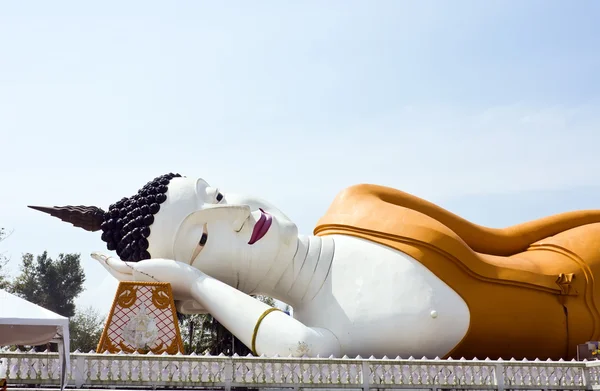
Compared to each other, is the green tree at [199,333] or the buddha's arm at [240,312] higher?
the buddha's arm at [240,312]

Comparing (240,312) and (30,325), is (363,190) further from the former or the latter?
(30,325)

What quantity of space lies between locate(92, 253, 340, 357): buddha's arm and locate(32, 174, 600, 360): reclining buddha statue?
23 mm

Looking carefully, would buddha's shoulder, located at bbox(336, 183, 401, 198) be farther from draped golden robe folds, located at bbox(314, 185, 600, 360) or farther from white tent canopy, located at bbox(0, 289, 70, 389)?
white tent canopy, located at bbox(0, 289, 70, 389)

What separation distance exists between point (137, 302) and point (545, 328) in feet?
23.9

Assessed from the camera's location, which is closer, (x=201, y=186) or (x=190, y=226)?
(x=190, y=226)

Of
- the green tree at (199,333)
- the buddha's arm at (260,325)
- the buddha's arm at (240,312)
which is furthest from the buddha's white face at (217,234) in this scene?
the green tree at (199,333)

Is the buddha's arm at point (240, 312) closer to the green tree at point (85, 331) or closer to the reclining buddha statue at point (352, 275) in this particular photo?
the reclining buddha statue at point (352, 275)

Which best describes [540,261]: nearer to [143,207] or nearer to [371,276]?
[371,276]

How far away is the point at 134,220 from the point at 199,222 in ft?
3.71

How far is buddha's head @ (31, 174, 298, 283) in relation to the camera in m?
13.0

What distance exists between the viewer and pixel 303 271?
44.1 feet

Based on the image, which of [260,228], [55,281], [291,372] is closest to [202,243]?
[260,228]

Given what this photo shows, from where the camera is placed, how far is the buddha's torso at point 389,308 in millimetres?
12742

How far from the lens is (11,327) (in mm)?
9359
